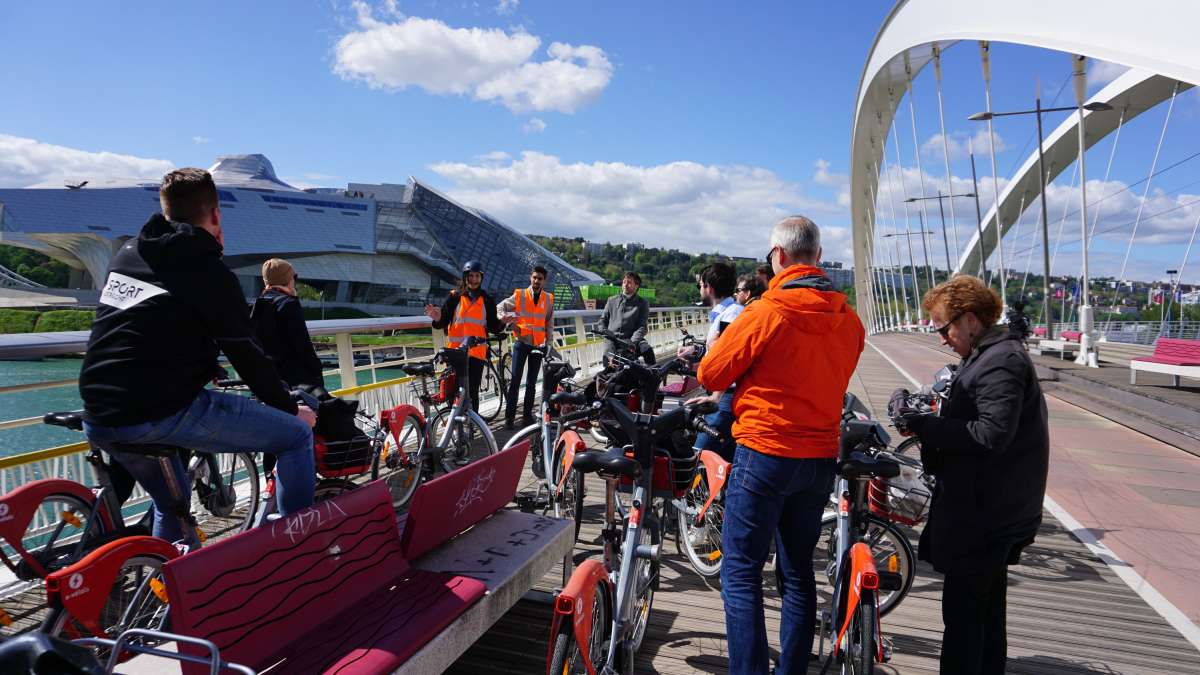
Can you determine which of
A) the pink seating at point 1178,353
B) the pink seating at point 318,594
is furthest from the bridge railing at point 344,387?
the pink seating at point 1178,353

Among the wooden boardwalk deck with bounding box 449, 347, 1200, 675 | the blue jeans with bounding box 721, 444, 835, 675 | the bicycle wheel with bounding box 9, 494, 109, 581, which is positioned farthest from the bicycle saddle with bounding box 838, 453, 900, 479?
the bicycle wheel with bounding box 9, 494, 109, 581

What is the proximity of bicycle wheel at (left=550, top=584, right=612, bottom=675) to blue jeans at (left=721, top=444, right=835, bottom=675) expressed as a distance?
42 centimetres

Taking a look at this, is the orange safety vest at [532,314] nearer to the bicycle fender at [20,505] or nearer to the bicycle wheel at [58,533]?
the bicycle wheel at [58,533]

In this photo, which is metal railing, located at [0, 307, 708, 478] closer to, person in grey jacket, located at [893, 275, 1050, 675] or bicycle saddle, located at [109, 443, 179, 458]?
bicycle saddle, located at [109, 443, 179, 458]

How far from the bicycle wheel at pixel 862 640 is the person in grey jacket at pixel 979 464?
256 mm

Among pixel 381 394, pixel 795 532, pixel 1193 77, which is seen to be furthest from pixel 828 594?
pixel 1193 77

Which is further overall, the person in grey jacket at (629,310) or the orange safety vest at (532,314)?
the orange safety vest at (532,314)

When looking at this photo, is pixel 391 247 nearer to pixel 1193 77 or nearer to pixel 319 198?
pixel 319 198

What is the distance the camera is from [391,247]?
8556cm

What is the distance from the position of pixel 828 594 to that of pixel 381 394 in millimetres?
4447

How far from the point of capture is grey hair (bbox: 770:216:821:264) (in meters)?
2.54

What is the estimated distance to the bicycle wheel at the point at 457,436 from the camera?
5707 millimetres

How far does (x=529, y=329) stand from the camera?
8.12m

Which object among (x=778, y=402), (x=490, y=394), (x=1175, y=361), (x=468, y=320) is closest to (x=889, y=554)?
(x=778, y=402)
